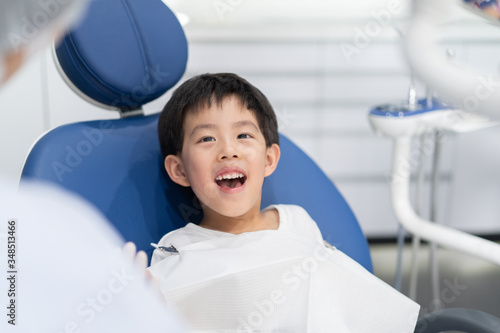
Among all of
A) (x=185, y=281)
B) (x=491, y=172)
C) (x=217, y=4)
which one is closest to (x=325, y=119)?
(x=217, y=4)

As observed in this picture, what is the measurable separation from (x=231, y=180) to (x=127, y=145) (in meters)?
0.22

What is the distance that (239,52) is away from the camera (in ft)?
7.07

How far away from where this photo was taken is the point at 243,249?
3.13ft

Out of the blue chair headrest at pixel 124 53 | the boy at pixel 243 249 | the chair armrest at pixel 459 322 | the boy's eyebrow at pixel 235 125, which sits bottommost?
the chair armrest at pixel 459 322

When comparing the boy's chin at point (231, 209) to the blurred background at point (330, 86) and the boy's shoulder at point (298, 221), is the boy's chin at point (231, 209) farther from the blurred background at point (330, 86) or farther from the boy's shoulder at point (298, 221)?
the blurred background at point (330, 86)

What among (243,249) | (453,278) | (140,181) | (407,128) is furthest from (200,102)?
A: (453,278)

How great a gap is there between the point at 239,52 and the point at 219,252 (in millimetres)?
1372

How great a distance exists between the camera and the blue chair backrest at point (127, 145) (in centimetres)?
95

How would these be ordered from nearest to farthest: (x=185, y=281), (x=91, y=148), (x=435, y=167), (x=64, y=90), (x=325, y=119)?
1. (x=185, y=281)
2. (x=91, y=148)
3. (x=435, y=167)
4. (x=64, y=90)
5. (x=325, y=119)

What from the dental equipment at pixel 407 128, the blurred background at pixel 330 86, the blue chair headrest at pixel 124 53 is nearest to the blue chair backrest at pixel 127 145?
the blue chair headrest at pixel 124 53

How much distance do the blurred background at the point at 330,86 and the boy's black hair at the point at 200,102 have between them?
1082 mm

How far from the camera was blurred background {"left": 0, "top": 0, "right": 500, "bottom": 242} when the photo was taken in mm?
2141

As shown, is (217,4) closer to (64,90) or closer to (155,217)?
(64,90)

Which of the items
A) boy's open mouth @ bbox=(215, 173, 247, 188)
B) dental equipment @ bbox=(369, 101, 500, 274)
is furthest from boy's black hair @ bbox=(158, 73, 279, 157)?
dental equipment @ bbox=(369, 101, 500, 274)
